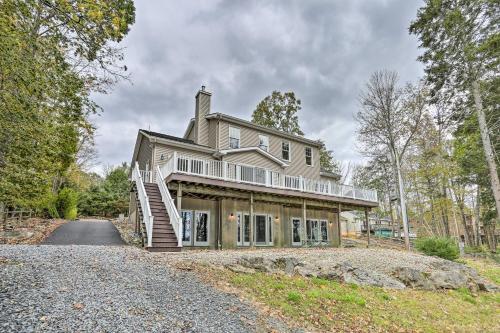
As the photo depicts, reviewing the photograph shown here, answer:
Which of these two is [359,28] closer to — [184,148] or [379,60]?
[379,60]

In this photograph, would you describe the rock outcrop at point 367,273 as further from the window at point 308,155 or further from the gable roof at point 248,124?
the window at point 308,155

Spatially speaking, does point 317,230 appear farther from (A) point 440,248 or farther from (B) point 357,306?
(B) point 357,306

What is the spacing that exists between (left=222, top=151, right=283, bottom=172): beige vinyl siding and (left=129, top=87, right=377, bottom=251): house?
0.20ft

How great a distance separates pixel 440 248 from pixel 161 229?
1302 cm

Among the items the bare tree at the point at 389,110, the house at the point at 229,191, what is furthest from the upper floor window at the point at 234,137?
the bare tree at the point at 389,110

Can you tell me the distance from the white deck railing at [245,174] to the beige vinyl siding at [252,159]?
2945 millimetres

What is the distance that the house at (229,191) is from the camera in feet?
39.3

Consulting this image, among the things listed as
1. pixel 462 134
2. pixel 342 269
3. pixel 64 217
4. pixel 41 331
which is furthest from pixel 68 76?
pixel 462 134

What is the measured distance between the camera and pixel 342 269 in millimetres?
8828

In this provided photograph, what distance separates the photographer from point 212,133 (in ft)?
58.6

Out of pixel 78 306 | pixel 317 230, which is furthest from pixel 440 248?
pixel 78 306

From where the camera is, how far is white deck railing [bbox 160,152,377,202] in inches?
479

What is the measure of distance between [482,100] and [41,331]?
64.0ft

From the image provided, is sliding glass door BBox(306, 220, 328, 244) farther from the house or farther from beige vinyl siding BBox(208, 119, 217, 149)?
beige vinyl siding BBox(208, 119, 217, 149)
